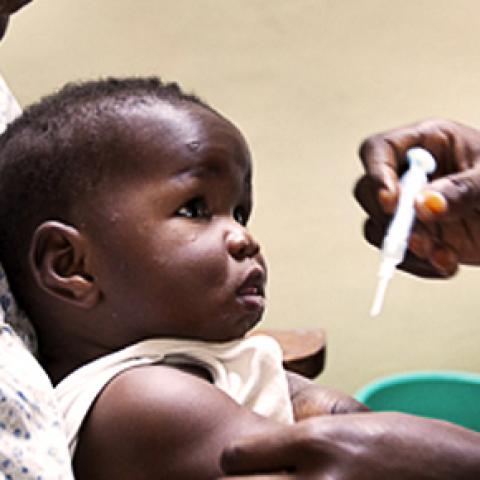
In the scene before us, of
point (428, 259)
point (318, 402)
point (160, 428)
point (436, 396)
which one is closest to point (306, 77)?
point (436, 396)

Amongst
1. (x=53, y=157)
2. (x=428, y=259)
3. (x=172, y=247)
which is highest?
(x=53, y=157)

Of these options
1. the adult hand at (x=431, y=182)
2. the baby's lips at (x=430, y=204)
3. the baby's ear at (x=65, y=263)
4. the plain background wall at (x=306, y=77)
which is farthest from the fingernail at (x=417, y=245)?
the plain background wall at (x=306, y=77)

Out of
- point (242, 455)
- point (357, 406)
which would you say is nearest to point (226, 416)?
point (242, 455)

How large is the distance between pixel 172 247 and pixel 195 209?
0.18ft

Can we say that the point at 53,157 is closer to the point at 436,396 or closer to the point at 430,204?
the point at 430,204

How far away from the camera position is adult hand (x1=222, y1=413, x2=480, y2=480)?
1.93 feet

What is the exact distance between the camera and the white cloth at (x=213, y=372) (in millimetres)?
745

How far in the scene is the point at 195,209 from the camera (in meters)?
0.84

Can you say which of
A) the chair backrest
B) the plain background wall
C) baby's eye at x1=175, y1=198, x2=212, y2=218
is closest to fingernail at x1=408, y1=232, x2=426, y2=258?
baby's eye at x1=175, y1=198, x2=212, y2=218

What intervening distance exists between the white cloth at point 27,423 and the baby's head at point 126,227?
141 millimetres

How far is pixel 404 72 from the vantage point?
1896 millimetres

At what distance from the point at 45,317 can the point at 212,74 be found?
1.17 meters

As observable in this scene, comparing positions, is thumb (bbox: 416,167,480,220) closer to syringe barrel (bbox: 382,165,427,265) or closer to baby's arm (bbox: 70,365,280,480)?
syringe barrel (bbox: 382,165,427,265)

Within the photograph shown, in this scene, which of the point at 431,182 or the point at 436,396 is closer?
the point at 431,182
